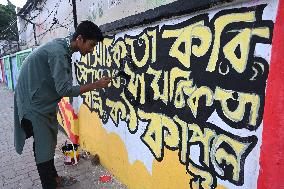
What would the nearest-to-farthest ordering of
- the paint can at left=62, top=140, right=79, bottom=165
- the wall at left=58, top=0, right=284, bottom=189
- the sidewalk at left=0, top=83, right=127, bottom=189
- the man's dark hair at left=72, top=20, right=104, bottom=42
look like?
1. the wall at left=58, top=0, right=284, bottom=189
2. the man's dark hair at left=72, top=20, right=104, bottom=42
3. the sidewalk at left=0, top=83, right=127, bottom=189
4. the paint can at left=62, top=140, right=79, bottom=165

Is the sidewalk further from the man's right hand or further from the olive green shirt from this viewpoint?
the man's right hand

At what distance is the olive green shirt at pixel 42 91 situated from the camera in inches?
126

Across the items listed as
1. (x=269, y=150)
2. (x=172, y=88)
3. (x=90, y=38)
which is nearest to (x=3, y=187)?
(x=90, y=38)

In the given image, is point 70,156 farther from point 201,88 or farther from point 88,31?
point 201,88

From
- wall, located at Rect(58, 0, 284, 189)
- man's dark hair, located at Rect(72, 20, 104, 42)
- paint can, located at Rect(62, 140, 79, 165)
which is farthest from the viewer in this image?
paint can, located at Rect(62, 140, 79, 165)

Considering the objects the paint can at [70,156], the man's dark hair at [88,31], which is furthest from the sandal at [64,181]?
the man's dark hair at [88,31]

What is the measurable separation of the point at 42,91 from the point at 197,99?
1.87 m

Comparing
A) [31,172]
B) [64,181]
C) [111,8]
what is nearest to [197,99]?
[111,8]

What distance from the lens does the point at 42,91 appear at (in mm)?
3324

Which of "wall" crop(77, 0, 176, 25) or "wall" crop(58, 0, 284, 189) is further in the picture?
"wall" crop(77, 0, 176, 25)

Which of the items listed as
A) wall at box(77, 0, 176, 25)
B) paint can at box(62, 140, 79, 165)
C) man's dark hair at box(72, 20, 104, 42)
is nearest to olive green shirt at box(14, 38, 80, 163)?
man's dark hair at box(72, 20, 104, 42)

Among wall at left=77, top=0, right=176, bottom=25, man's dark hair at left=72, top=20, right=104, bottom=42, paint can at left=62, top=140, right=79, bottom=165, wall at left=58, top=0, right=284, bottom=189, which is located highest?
wall at left=77, top=0, right=176, bottom=25

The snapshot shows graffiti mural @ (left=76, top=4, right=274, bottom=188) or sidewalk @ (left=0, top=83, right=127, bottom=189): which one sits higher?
graffiti mural @ (left=76, top=4, right=274, bottom=188)

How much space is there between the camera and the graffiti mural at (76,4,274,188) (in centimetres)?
192
